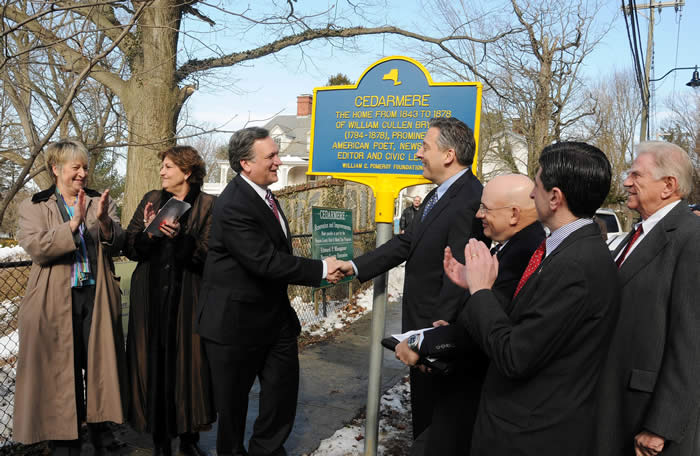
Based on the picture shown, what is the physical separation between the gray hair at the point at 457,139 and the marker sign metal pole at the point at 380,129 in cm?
45

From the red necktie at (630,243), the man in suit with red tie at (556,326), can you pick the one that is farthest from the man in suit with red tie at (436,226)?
the man in suit with red tie at (556,326)

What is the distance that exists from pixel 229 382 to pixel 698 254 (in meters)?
2.62

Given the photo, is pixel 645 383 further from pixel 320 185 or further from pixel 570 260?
pixel 320 185

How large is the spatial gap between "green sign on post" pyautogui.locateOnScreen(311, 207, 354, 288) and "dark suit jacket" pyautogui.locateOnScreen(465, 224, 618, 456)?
5125mm

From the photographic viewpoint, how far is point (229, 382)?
335cm

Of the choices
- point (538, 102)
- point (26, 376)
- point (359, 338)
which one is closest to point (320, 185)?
point (359, 338)

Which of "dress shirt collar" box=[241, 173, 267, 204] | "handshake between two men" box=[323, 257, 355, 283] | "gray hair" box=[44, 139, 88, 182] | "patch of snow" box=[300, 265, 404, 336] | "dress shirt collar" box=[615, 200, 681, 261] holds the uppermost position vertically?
"gray hair" box=[44, 139, 88, 182]

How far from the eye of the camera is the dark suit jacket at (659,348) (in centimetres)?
223

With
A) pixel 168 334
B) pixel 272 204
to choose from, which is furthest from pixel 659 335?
pixel 168 334

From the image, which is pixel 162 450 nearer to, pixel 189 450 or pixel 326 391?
pixel 189 450

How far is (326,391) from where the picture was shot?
5465 mm

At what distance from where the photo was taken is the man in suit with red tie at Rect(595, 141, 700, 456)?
7.35 feet

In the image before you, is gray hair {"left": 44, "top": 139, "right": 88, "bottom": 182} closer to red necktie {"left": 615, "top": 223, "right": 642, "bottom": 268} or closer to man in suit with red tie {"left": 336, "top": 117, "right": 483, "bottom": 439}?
man in suit with red tie {"left": 336, "top": 117, "right": 483, "bottom": 439}

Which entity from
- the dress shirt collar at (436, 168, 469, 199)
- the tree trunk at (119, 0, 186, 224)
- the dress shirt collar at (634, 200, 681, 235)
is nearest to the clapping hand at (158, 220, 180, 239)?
the dress shirt collar at (436, 168, 469, 199)
